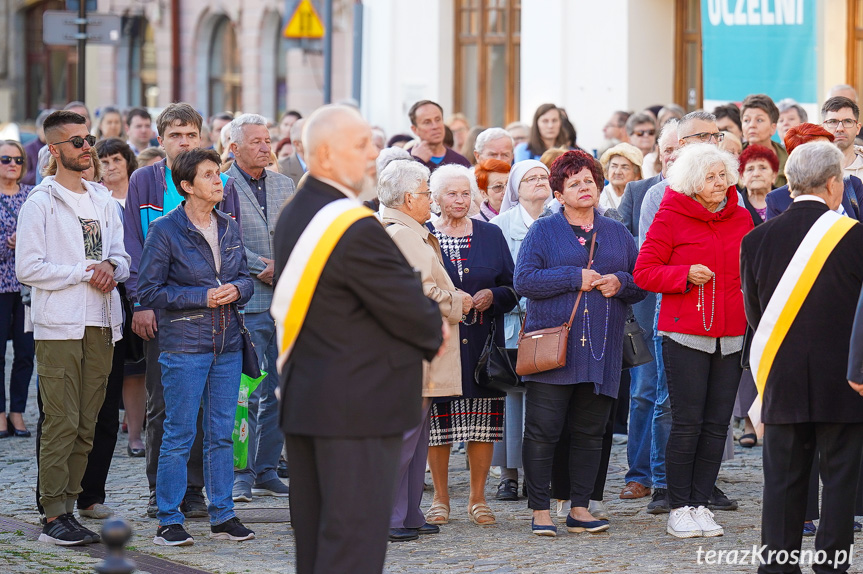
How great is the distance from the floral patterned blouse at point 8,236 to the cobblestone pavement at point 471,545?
2.28 m

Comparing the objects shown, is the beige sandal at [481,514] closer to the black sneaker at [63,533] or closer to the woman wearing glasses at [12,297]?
the black sneaker at [63,533]

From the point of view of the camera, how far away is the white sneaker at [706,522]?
23.5 feet

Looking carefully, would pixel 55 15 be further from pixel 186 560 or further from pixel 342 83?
pixel 342 83

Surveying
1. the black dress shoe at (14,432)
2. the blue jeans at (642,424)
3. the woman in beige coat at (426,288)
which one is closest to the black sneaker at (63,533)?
the woman in beige coat at (426,288)

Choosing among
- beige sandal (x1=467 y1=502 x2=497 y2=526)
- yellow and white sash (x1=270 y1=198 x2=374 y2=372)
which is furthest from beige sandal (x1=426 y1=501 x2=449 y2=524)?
yellow and white sash (x1=270 y1=198 x2=374 y2=372)

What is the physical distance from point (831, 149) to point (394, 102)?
1421 cm

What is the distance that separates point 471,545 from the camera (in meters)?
7.16

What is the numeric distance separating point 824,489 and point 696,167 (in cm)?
186

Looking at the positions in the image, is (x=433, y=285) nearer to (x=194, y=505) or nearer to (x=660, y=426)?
(x=660, y=426)

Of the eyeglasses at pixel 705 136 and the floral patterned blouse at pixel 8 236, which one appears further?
the floral patterned blouse at pixel 8 236

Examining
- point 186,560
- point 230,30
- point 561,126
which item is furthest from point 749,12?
point 230,30

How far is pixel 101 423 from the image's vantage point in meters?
7.76

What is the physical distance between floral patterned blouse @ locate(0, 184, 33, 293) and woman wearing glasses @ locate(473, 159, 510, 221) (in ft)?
11.2

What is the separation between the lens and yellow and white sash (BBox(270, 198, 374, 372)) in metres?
4.70
